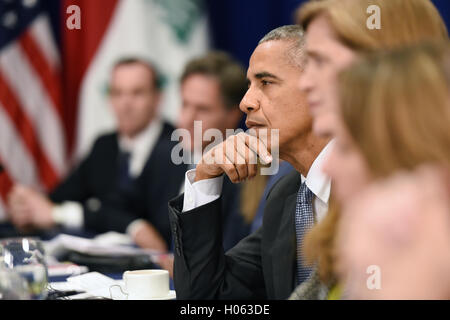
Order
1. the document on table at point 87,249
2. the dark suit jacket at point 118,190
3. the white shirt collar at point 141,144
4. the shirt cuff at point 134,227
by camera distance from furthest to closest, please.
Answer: the white shirt collar at point 141,144, the dark suit jacket at point 118,190, the shirt cuff at point 134,227, the document on table at point 87,249

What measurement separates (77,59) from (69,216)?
1.35 metres

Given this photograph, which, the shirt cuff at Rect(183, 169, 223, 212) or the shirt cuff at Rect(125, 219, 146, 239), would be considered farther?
the shirt cuff at Rect(125, 219, 146, 239)

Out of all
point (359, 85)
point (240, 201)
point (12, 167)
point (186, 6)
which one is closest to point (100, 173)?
Answer: point (12, 167)

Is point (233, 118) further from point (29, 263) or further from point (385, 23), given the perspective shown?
point (385, 23)

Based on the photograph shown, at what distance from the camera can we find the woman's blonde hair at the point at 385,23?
110cm

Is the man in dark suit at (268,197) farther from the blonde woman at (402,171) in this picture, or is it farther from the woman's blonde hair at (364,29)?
the blonde woman at (402,171)

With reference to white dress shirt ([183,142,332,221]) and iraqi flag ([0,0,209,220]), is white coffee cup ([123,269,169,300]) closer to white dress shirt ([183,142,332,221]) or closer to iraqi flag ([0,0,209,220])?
white dress shirt ([183,142,332,221])

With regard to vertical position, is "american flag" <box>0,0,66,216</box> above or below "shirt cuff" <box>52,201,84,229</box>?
above

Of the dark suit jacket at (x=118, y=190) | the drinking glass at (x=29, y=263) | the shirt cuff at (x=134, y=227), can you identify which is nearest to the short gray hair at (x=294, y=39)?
the drinking glass at (x=29, y=263)

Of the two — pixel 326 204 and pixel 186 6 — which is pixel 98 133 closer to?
pixel 186 6

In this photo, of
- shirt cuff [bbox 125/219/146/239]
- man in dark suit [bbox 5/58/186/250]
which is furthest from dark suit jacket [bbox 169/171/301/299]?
shirt cuff [bbox 125/219/146/239]

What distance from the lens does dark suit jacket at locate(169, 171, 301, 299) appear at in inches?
56.7

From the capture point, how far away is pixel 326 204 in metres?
1.42

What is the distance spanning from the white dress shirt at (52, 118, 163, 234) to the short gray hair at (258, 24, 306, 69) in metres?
1.86
